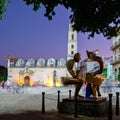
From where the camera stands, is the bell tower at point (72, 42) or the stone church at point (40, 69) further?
the bell tower at point (72, 42)

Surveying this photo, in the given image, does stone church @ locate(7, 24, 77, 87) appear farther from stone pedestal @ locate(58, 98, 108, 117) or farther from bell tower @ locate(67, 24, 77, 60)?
stone pedestal @ locate(58, 98, 108, 117)

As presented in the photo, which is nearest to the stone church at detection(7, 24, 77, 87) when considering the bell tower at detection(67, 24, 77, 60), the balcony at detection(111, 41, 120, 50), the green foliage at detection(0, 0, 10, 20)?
the bell tower at detection(67, 24, 77, 60)

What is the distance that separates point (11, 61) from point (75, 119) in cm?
10246

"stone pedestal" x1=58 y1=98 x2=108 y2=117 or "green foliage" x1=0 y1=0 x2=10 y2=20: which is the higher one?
"green foliage" x1=0 y1=0 x2=10 y2=20

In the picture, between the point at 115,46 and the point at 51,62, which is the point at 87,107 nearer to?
the point at 115,46

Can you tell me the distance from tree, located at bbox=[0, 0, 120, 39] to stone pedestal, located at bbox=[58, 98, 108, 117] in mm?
2962

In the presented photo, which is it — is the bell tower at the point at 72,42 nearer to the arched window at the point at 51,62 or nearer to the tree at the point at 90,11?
the arched window at the point at 51,62

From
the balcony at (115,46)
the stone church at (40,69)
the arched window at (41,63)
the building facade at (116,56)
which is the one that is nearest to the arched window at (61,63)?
the stone church at (40,69)

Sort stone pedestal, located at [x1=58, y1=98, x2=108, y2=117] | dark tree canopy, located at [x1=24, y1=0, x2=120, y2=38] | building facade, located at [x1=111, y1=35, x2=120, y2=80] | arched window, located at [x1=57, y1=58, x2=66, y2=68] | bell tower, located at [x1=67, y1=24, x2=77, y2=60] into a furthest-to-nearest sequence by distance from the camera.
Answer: bell tower, located at [x1=67, y1=24, x2=77, y2=60]
arched window, located at [x1=57, y1=58, x2=66, y2=68]
building facade, located at [x1=111, y1=35, x2=120, y2=80]
stone pedestal, located at [x1=58, y1=98, x2=108, y2=117]
dark tree canopy, located at [x1=24, y1=0, x2=120, y2=38]

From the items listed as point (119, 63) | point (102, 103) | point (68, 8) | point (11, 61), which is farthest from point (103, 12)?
point (11, 61)

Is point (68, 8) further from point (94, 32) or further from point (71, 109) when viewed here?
point (71, 109)

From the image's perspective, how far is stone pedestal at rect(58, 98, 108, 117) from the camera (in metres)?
12.4

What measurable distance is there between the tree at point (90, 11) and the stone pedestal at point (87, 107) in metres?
2.96

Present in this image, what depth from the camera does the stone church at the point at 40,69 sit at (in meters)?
107
